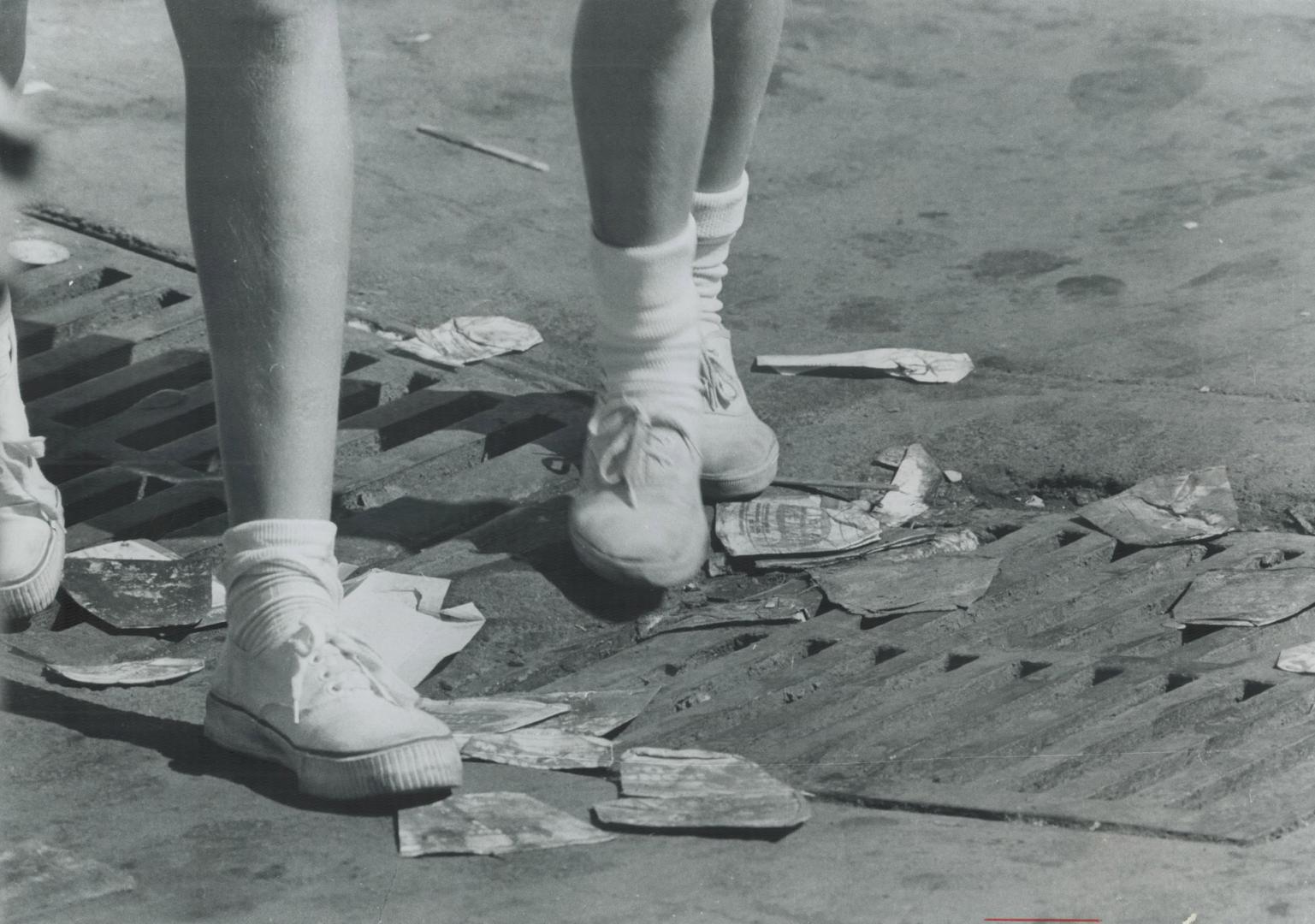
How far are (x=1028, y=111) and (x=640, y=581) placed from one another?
2.28 m

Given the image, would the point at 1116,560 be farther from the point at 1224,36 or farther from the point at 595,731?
the point at 1224,36

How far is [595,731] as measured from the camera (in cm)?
162

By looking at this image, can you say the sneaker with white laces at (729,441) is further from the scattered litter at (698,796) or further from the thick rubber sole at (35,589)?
the thick rubber sole at (35,589)

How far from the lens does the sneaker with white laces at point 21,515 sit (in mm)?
1797

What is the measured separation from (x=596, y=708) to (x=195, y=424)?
97cm

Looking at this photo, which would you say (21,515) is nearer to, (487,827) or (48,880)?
(48,880)

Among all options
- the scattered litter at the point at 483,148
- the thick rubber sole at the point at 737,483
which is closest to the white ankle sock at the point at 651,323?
the thick rubber sole at the point at 737,483

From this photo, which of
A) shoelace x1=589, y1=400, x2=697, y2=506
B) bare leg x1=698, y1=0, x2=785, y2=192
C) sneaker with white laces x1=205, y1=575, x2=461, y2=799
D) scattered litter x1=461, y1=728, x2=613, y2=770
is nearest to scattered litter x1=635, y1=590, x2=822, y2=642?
shoelace x1=589, y1=400, x2=697, y2=506

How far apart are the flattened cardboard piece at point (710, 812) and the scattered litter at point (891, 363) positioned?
1188 mm

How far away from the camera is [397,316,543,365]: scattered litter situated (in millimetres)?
2559

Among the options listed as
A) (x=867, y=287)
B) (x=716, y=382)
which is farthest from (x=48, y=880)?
(x=867, y=287)

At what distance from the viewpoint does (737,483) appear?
2.11 meters

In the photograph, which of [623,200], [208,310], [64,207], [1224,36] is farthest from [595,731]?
[1224,36]

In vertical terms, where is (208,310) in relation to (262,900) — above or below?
above
